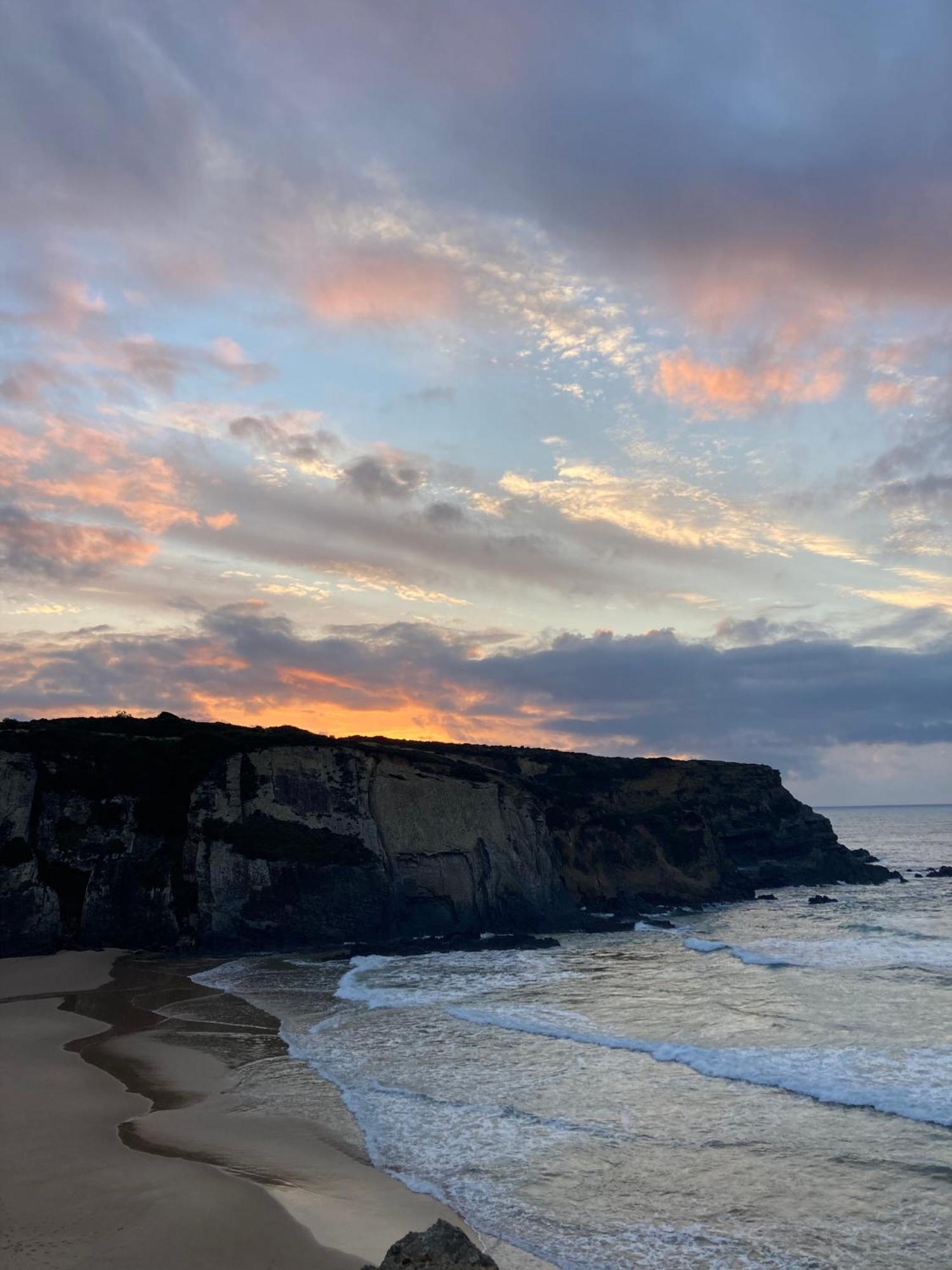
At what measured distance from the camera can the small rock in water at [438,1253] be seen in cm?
760

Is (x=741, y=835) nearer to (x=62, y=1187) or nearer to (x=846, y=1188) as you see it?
(x=846, y=1188)

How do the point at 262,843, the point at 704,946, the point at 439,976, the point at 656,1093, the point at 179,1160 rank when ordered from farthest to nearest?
the point at 262,843, the point at 704,946, the point at 439,976, the point at 656,1093, the point at 179,1160

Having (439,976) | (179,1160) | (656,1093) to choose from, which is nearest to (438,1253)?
(179,1160)

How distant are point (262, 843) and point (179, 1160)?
25564 millimetres

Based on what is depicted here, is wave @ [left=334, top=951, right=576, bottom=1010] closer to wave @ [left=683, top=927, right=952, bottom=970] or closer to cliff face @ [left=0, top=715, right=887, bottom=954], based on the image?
cliff face @ [left=0, top=715, right=887, bottom=954]

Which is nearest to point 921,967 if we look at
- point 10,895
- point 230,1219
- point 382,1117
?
point 382,1117

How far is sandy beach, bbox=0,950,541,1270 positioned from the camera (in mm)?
10547

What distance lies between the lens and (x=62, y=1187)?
12.1 meters

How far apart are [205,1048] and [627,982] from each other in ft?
49.5

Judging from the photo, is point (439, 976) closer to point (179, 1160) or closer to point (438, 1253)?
point (179, 1160)

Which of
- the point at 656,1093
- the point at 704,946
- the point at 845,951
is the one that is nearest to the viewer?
the point at 656,1093

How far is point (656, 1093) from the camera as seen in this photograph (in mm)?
17453

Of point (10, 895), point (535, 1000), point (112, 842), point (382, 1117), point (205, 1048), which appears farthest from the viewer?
point (112, 842)

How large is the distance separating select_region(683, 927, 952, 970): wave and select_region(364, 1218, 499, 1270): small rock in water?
28.9 m
